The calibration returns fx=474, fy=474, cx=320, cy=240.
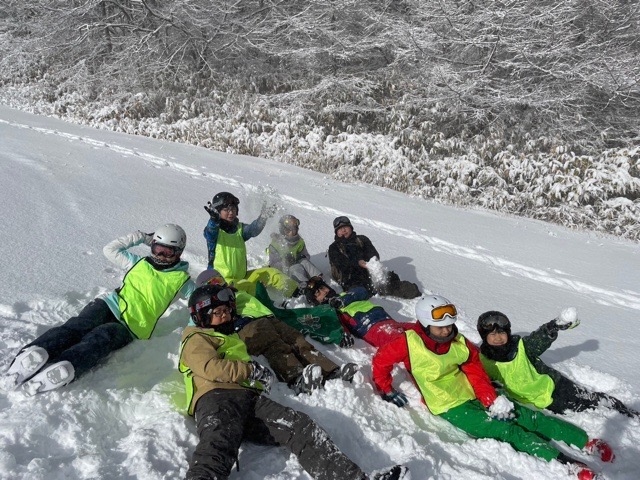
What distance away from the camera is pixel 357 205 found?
7906 millimetres

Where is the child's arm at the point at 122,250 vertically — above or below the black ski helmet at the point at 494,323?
below

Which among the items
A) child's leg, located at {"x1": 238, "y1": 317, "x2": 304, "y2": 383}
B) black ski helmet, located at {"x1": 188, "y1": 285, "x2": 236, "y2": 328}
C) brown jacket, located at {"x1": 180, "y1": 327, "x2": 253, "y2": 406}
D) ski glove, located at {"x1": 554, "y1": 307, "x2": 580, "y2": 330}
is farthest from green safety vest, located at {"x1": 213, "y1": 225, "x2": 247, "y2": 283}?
ski glove, located at {"x1": 554, "y1": 307, "x2": 580, "y2": 330}

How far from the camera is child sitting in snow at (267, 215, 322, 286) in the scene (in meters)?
5.00

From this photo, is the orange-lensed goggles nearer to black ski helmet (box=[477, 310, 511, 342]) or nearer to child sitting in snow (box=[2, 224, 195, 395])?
black ski helmet (box=[477, 310, 511, 342])

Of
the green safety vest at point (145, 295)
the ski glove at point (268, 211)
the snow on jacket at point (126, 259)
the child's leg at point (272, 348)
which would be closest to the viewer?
the child's leg at point (272, 348)

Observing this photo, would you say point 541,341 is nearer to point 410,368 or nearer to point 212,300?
point 410,368

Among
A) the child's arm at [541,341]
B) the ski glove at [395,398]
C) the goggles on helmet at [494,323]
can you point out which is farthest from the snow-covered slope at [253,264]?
the goggles on helmet at [494,323]

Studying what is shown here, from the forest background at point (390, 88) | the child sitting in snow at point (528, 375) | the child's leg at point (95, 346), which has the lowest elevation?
the child's leg at point (95, 346)

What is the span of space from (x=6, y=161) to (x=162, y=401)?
223 inches

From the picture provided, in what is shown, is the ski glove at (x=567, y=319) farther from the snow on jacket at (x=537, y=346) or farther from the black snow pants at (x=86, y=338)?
the black snow pants at (x=86, y=338)

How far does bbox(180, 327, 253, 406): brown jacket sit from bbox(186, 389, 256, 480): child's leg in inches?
2.2

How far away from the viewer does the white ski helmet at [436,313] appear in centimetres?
311

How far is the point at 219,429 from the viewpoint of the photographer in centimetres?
245

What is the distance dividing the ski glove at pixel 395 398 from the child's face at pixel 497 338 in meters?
0.78
